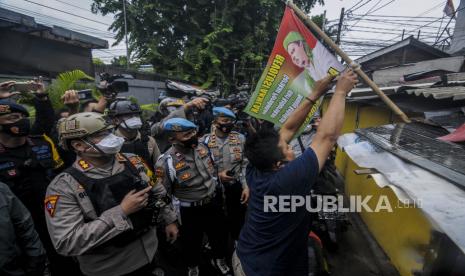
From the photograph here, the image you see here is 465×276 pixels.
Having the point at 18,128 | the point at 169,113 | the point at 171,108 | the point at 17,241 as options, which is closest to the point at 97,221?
the point at 17,241

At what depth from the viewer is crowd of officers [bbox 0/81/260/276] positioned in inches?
78.5

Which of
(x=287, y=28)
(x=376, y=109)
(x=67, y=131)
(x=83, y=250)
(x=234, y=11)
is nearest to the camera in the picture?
(x=83, y=250)

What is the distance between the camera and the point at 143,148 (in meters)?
3.50

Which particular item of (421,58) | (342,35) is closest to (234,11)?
(342,35)

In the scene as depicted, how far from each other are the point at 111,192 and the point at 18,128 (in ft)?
5.27

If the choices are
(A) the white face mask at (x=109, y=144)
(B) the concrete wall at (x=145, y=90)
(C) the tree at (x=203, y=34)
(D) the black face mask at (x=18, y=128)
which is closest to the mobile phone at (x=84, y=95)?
(D) the black face mask at (x=18, y=128)

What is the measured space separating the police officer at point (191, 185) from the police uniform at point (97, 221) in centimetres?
96

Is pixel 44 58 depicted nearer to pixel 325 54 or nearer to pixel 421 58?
pixel 325 54

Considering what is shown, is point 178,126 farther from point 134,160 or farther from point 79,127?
point 79,127

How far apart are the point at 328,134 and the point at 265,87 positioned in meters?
1.13

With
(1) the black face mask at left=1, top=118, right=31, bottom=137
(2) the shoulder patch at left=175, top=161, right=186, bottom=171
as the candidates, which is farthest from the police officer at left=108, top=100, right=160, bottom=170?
(1) the black face mask at left=1, top=118, right=31, bottom=137

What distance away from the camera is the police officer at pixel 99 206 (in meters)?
1.91

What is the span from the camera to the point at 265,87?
2721mm

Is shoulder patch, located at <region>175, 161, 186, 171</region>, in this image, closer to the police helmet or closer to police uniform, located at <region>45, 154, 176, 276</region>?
police uniform, located at <region>45, 154, 176, 276</region>
